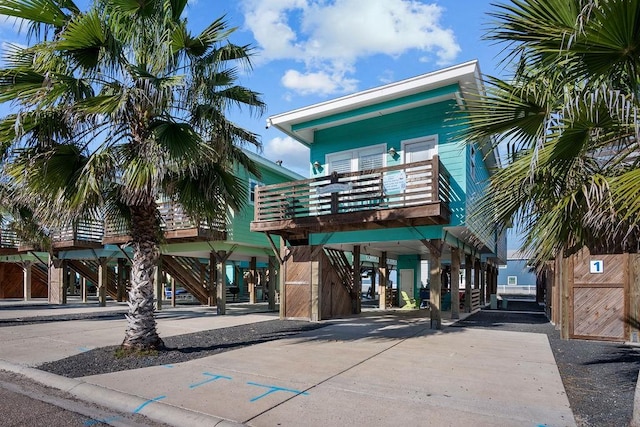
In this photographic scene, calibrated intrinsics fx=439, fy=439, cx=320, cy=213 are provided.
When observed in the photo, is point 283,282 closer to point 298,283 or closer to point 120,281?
point 298,283

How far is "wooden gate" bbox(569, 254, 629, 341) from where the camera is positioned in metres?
9.62

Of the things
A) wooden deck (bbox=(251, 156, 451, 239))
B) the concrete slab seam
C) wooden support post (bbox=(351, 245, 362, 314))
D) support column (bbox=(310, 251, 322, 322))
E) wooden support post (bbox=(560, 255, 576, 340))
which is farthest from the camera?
wooden support post (bbox=(351, 245, 362, 314))

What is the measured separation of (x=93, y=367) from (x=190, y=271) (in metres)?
14.4

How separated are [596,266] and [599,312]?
1.03 meters

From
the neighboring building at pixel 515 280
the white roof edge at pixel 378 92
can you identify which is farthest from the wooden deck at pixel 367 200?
the neighboring building at pixel 515 280

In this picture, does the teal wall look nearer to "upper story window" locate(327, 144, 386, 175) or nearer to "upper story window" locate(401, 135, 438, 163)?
"upper story window" locate(327, 144, 386, 175)

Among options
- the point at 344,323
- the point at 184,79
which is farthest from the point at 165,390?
the point at 344,323

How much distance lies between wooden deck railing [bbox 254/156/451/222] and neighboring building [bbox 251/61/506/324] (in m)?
0.03

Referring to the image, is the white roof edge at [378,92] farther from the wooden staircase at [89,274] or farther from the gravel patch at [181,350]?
Answer: the wooden staircase at [89,274]

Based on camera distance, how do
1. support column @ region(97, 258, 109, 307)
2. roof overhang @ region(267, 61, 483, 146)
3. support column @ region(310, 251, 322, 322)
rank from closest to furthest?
roof overhang @ region(267, 61, 483, 146) → support column @ region(310, 251, 322, 322) → support column @ region(97, 258, 109, 307)

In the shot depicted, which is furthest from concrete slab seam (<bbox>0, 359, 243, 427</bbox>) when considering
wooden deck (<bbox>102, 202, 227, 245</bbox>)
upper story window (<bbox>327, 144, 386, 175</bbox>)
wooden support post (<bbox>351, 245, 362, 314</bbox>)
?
wooden support post (<bbox>351, 245, 362, 314</bbox>)

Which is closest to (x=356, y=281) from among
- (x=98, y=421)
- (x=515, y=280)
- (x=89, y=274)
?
(x=98, y=421)

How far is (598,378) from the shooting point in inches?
260

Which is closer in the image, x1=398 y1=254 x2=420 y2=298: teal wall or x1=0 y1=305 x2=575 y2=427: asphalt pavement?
x1=0 y1=305 x2=575 y2=427: asphalt pavement
